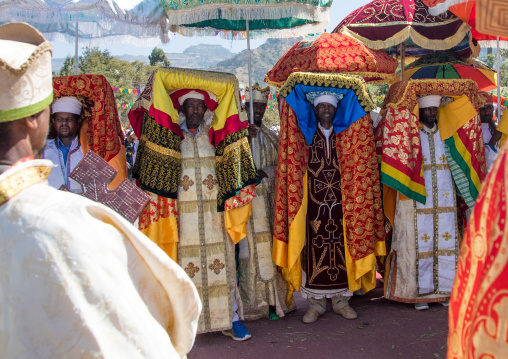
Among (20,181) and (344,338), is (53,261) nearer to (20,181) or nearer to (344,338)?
(20,181)

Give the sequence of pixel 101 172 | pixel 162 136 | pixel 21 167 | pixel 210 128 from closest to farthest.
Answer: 1. pixel 21 167
2. pixel 101 172
3. pixel 162 136
4. pixel 210 128

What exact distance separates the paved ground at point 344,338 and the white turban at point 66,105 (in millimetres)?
2499

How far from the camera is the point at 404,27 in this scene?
6.83 m

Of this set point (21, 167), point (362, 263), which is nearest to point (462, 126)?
point (362, 263)

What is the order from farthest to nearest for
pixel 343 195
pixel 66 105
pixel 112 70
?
pixel 112 70 → pixel 343 195 → pixel 66 105

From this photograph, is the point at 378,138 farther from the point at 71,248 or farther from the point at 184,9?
the point at 71,248

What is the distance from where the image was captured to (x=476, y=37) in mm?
7543

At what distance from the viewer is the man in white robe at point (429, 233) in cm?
568

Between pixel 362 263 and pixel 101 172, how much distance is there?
3677mm

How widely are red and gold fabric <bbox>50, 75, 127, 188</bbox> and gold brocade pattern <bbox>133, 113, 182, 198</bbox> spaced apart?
246 mm

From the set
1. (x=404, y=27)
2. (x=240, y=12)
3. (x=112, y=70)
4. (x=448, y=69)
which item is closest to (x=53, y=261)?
(x=240, y=12)

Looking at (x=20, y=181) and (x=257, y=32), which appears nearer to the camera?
(x=20, y=181)

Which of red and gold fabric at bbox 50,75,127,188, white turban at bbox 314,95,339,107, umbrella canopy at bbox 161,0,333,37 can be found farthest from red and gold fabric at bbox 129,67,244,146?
white turban at bbox 314,95,339,107

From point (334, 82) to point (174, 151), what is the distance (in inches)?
68.6
